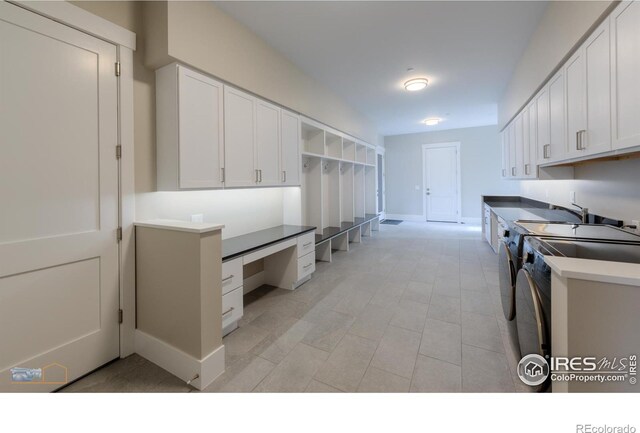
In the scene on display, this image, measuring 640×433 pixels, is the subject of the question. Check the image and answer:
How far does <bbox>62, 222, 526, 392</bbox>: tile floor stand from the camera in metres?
1.67

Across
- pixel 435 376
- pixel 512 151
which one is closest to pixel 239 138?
pixel 435 376

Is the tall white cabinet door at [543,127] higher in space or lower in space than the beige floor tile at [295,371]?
higher

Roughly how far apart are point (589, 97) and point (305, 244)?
113 inches

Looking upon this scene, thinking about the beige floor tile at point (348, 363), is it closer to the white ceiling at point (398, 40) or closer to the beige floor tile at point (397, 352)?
the beige floor tile at point (397, 352)

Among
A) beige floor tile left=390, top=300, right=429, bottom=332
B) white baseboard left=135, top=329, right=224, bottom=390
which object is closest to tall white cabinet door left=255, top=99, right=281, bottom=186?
white baseboard left=135, top=329, right=224, bottom=390

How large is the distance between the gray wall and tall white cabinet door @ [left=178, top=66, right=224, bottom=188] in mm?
7176

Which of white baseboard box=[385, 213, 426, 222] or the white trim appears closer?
the white trim

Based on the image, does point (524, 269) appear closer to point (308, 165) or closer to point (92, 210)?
point (92, 210)

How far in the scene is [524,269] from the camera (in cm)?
154

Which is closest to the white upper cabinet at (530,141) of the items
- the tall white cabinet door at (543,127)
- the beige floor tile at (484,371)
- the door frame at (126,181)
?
the tall white cabinet door at (543,127)

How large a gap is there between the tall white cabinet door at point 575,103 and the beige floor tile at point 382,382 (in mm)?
2091

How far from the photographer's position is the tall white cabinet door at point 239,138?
2.47m

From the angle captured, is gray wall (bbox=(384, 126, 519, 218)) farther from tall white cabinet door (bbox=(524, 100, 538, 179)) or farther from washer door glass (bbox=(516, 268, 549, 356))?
washer door glass (bbox=(516, 268, 549, 356))
